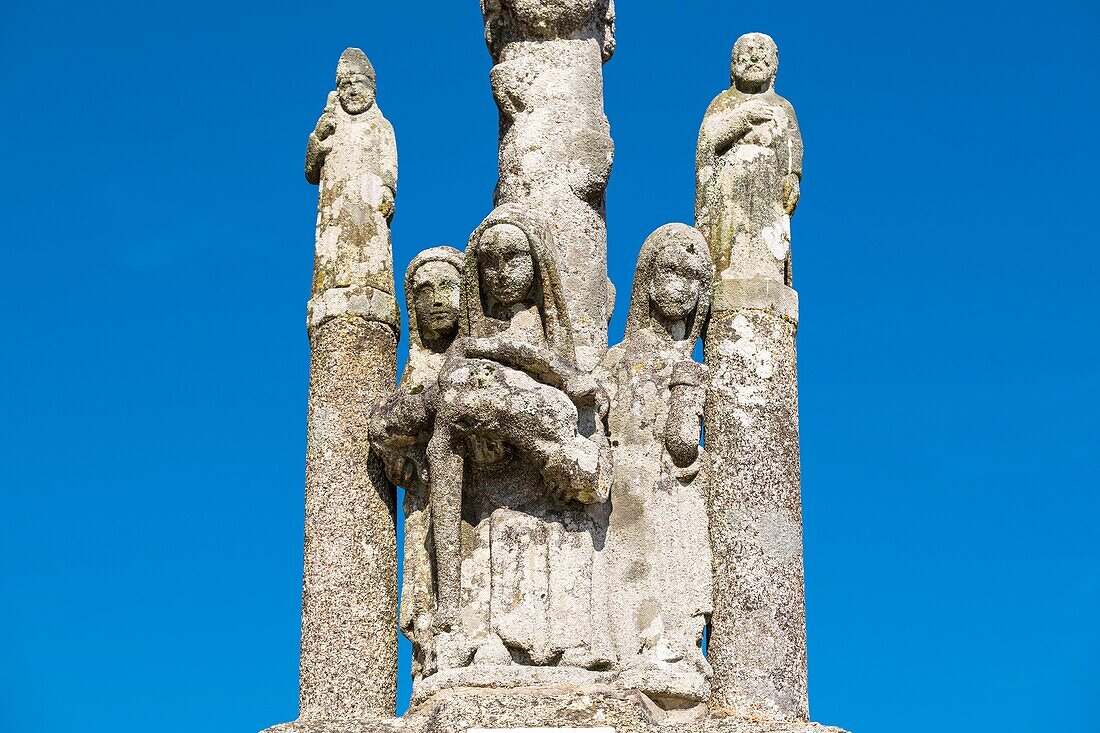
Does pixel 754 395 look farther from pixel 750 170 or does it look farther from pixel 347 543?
pixel 347 543

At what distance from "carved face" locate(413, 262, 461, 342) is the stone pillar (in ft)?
6.09

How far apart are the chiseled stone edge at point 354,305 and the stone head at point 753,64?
3079 mm

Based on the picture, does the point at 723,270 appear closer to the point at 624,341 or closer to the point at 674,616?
the point at 624,341

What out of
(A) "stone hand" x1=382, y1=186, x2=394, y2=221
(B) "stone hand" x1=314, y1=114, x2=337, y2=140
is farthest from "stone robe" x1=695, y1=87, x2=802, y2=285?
(B) "stone hand" x1=314, y1=114, x2=337, y2=140

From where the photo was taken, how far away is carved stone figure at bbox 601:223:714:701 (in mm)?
16250

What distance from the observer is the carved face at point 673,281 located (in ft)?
55.2

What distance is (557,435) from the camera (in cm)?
1589

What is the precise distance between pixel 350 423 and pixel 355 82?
2.73m

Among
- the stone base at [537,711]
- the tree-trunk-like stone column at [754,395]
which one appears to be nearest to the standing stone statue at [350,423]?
the stone base at [537,711]

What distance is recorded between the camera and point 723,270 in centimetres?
1727

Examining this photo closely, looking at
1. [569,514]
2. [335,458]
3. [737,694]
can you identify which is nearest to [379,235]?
[335,458]

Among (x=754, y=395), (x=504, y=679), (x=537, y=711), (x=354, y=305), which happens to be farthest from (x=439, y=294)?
(x=537, y=711)

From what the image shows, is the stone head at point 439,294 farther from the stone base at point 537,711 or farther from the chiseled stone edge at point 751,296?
the stone base at point 537,711

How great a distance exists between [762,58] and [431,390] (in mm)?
3732
